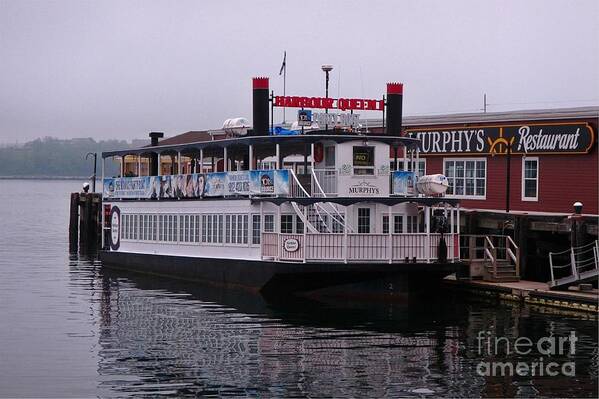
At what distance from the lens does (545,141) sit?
44094mm

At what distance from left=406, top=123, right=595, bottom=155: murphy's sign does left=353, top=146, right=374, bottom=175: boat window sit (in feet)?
30.5

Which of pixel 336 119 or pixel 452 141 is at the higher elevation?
pixel 336 119

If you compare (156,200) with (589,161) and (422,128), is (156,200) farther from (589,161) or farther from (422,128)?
(589,161)

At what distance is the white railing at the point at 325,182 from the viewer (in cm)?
3703

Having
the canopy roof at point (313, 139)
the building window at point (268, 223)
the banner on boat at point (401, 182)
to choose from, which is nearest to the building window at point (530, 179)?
the canopy roof at point (313, 139)

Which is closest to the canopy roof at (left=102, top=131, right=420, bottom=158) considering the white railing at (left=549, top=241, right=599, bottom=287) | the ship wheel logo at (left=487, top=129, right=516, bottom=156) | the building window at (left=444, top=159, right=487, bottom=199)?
the white railing at (left=549, top=241, right=599, bottom=287)

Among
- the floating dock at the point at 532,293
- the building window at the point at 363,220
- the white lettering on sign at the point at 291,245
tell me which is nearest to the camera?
the floating dock at the point at 532,293

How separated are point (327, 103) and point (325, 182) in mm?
4233

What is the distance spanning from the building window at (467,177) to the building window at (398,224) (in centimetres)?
1101

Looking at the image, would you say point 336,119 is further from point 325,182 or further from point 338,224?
point 338,224

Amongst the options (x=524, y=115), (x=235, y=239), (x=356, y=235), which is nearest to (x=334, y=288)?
(x=356, y=235)

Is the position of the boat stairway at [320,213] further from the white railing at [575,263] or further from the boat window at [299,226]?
the white railing at [575,263]

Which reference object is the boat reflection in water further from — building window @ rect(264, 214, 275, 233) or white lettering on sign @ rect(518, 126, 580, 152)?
white lettering on sign @ rect(518, 126, 580, 152)

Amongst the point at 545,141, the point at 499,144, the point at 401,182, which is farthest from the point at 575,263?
the point at 499,144
